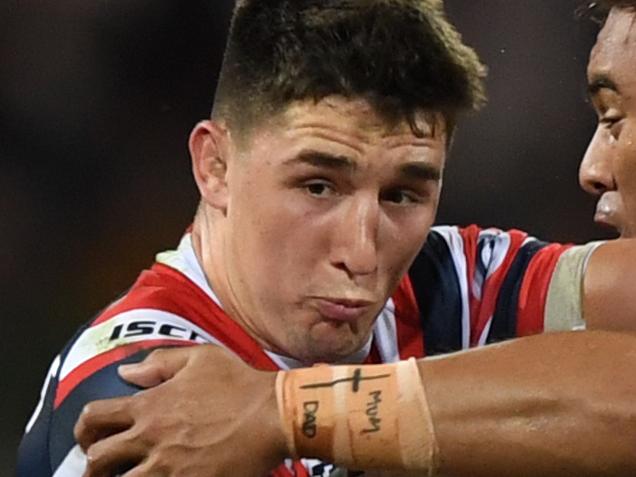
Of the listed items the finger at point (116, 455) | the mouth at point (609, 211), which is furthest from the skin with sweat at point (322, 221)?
the finger at point (116, 455)

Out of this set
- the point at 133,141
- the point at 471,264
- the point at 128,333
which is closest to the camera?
the point at 128,333

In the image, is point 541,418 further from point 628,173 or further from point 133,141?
point 133,141

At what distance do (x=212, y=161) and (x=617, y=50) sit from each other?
476 millimetres

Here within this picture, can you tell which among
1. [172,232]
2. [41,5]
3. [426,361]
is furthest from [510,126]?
[426,361]

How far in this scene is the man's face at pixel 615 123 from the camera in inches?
57.8

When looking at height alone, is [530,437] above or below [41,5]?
below

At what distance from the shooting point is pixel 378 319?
5.06 feet

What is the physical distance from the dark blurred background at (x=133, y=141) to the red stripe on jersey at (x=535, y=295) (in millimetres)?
1084

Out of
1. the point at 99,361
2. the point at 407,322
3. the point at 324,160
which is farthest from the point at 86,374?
the point at 407,322

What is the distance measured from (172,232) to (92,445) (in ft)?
4.84

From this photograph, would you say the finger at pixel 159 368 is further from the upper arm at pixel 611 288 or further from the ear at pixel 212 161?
the upper arm at pixel 611 288

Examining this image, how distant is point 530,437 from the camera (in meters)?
1.08

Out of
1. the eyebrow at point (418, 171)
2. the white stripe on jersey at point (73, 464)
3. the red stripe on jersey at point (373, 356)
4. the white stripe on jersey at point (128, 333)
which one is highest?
the eyebrow at point (418, 171)

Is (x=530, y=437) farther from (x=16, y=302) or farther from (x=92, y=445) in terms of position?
(x=16, y=302)
